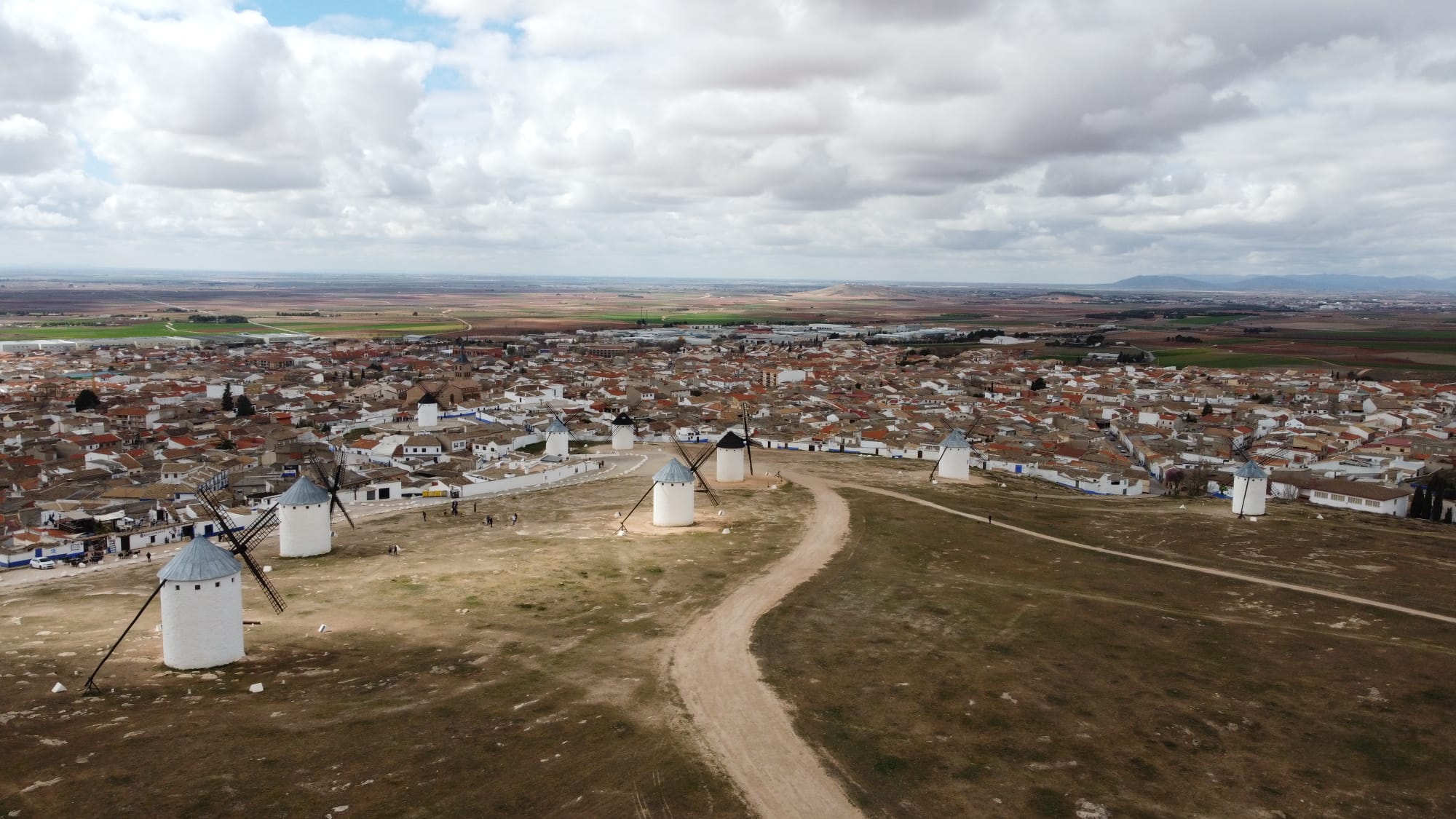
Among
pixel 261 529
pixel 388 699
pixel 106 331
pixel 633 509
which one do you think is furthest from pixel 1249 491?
pixel 106 331

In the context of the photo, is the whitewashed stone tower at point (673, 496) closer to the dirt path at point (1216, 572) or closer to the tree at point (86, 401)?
the dirt path at point (1216, 572)

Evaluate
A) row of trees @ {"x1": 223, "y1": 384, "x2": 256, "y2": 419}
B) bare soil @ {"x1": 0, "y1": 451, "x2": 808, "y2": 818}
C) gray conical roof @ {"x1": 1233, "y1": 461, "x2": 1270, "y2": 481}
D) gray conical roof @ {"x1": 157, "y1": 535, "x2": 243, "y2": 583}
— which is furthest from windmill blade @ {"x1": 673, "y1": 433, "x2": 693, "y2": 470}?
row of trees @ {"x1": 223, "y1": 384, "x2": 256, "y2": 419}

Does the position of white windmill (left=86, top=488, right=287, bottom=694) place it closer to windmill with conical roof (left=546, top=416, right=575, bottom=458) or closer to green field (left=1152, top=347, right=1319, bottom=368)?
windmill with conical roof (left=546, top=416, right=575, bottom=458)

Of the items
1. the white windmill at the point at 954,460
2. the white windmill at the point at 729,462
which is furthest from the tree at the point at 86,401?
the white windmill at the point at 954,460

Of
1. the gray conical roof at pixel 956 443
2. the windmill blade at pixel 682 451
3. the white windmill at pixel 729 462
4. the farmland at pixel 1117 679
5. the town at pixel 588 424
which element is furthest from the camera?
the windmill blade at pixel 682 451

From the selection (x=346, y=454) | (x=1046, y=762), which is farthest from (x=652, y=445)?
(x=1046, y=762)

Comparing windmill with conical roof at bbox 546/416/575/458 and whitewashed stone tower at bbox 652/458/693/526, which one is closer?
whitewashed stone tower at bbox 652/458/693/526

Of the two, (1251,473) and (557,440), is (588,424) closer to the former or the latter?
(557,440)
